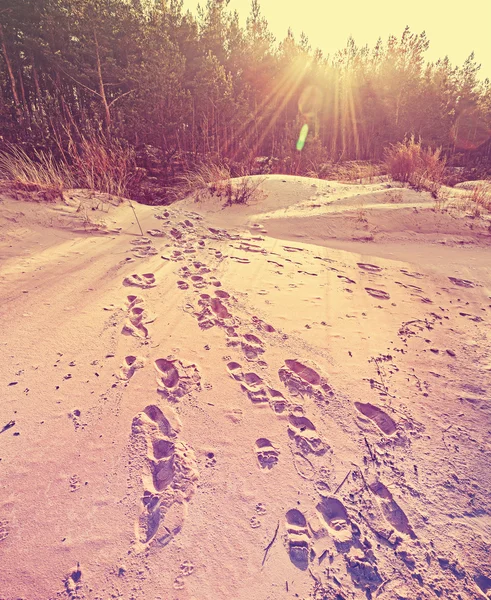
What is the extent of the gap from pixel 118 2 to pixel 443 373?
1712 cm

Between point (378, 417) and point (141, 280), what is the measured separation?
2.07 meters

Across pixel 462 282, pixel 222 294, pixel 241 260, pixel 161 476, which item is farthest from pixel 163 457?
pixel 462 282

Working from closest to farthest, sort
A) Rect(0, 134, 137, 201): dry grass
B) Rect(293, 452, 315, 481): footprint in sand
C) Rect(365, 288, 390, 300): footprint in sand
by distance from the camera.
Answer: Rect(293, 452, 315, 481): footprint in sand, Rect(365, 288, 390, 300): footprint in sand, Rect(0, 134, 137, 201): dry grass

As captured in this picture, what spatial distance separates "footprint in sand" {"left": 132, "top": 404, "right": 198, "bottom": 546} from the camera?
1085 mm

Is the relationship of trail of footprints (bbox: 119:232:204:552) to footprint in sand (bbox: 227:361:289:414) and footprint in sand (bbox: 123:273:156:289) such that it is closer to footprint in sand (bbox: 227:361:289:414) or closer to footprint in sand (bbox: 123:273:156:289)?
footprint in sand (bbox: 227:361:289:414)

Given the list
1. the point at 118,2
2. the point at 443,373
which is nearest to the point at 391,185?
the point at 443,373

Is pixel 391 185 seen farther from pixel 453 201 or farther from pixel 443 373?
pixel 443 373

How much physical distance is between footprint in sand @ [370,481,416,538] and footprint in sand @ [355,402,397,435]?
31cm

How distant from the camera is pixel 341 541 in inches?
43.1

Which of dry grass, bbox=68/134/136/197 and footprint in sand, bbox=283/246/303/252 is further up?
dry grass, bbox=68/134/136/197

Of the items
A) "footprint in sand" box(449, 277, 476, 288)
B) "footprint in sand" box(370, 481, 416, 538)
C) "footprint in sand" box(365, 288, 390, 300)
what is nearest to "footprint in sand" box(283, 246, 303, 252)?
"footprint in sand" box(365, 288, 390, 300)

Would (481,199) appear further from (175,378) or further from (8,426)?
(8,426)

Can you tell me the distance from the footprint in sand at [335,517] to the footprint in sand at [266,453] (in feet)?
0.77

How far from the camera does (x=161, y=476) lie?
48.7 inches
